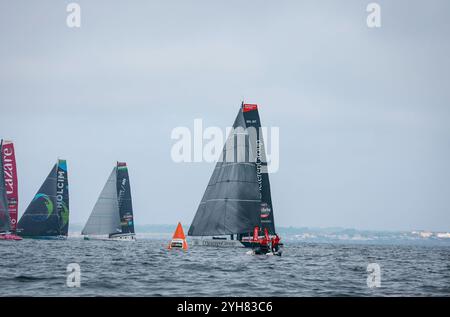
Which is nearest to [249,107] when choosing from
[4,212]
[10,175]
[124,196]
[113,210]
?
[4,212]

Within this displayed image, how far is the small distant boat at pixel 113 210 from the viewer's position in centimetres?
10369

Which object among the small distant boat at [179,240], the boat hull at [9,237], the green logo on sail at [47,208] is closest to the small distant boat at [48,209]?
the green logo on sail at [47,208]

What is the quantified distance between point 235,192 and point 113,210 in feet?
141

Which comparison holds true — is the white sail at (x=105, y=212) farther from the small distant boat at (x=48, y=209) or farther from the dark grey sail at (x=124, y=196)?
the small distant boat at (x=48, y=209)

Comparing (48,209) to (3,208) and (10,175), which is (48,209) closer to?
(10,175)

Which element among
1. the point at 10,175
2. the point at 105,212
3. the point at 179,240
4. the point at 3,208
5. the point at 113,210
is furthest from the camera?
the point at 113,210

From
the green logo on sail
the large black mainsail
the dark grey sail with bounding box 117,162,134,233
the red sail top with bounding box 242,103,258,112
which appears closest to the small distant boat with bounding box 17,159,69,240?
the green logo on sail

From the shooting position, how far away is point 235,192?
2648 inches

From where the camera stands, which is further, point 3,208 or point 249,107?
point 3,208
